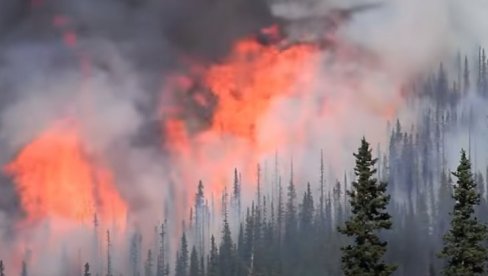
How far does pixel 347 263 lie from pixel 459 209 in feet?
41.7

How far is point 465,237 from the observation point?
76312mm

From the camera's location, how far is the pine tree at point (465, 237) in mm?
75750

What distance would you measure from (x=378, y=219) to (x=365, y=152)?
700cm

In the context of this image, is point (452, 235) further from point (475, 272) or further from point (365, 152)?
point (365, 152)

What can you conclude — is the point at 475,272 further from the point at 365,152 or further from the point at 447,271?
the point at 365,152

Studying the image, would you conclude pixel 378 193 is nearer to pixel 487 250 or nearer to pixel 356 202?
pixel 356 202

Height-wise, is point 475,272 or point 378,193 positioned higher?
point 378,193

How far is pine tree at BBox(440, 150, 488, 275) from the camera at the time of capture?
249ft

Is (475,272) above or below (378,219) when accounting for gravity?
below

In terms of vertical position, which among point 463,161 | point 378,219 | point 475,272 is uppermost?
point 463,161

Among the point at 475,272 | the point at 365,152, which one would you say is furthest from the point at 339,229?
the point at 475,272

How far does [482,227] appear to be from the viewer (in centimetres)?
7656

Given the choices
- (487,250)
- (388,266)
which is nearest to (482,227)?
(487,250)

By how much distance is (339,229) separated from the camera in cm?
7612
